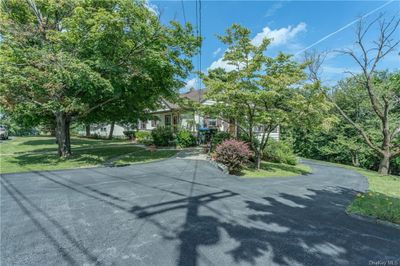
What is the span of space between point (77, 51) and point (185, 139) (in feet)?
36.4

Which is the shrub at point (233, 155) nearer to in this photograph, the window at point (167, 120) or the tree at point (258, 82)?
the tree at point (258, 82)

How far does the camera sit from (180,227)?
164 inches

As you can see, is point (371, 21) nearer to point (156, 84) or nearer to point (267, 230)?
point (156, 84)

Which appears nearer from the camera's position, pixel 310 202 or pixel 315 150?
pixel 310 202

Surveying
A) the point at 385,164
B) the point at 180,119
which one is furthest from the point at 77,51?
the point at 385,164

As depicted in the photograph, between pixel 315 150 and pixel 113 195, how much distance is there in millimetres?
19974

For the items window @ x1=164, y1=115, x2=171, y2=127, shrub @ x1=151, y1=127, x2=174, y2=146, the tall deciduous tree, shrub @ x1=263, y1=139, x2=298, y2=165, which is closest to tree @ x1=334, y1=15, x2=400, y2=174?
shrub @ x1=263, y1=139, x2=298, y2=165

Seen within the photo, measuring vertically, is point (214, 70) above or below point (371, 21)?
below

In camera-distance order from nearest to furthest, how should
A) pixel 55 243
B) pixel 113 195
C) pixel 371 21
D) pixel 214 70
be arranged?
pixel 55 243 < pixel 113 195 < pixel 371 21 < pixel 214 70

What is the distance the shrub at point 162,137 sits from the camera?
20.2m

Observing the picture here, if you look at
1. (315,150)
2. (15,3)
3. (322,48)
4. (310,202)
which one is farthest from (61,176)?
(315,150)

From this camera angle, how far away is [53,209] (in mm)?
4961

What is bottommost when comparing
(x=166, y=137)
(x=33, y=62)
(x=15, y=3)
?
(x=166, y=137)

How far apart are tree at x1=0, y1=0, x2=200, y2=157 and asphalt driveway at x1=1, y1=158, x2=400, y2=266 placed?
4684mm
